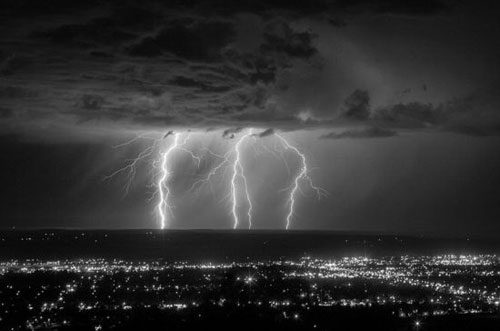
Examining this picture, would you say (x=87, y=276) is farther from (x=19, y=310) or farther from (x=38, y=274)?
(x=19, y=310)

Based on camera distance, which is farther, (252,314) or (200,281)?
(200,281)

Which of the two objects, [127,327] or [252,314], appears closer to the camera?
[127,327]

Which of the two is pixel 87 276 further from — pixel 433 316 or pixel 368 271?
pixel 433 316

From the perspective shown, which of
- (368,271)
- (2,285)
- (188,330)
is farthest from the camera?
(368,271)

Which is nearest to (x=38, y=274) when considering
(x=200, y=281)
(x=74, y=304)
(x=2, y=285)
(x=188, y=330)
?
(x=2, y=285)

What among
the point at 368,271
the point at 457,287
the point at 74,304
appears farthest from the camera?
the point at 368,271

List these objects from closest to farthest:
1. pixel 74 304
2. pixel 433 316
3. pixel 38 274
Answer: pixel 433 316
pixel 74 304
pixel 38 274

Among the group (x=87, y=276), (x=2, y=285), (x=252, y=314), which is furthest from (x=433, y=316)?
(x=87, y=276)

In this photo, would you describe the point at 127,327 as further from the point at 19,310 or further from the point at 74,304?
the point at 74,304

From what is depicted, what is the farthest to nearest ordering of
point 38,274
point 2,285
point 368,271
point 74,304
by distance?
point 368,271
point 38,274
point 2,285
point 74,304
